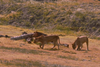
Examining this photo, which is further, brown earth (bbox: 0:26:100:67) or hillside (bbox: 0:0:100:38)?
hillside (bbox: 0:0:100:38)

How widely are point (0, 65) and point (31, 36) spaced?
11343 millimetres

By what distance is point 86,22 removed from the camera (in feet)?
102

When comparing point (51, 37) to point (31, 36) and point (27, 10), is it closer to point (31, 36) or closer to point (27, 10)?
point (31, 36)

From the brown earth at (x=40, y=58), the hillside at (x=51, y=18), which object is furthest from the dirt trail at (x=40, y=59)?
the hillside at (x=51, y=18)

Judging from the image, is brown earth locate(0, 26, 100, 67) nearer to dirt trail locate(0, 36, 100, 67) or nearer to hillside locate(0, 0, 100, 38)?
dirt trail locate(0, 36, 100, 67)

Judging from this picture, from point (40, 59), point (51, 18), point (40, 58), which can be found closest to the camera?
point (40, 59)

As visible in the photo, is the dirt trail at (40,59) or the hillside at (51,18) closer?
the dirt trail at (40,59)

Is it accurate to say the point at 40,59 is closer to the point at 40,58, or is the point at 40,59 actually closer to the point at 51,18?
the point at 40,58

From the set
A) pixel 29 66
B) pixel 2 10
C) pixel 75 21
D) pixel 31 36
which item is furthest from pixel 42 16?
pixel 29 66

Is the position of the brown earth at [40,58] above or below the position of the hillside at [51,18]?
below

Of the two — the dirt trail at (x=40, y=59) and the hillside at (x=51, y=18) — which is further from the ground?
the hillside at (x=51, y=18)

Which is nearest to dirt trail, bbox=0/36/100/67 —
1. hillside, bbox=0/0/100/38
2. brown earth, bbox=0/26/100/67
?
brown earth, bbox=0/26/100/67

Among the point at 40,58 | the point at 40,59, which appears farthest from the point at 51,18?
the point at 40,59

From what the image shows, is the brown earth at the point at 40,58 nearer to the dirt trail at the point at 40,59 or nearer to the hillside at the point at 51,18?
the dirt trail at the point at 40,59
